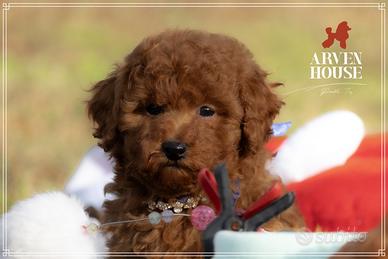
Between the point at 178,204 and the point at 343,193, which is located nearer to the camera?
the point at 178,204

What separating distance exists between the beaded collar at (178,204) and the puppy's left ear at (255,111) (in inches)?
12.0

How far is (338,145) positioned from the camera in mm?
4441

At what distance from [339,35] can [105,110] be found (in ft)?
3.57

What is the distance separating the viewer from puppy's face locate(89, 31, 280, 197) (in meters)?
3.18

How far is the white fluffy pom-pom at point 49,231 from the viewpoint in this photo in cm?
327

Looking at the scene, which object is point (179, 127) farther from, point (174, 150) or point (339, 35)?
point (339, 35)

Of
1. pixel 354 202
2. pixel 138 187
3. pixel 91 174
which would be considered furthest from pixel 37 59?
pixel 354 202

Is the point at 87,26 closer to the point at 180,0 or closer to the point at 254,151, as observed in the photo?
the point at 180,0

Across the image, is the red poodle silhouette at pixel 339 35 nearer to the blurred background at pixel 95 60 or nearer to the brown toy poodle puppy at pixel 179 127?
the blurred background at pixel 95 60

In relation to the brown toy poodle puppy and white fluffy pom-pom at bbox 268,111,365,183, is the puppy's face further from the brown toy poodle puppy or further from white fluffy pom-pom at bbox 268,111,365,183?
white fluffy pom-pom at bbox 268,111,365,183

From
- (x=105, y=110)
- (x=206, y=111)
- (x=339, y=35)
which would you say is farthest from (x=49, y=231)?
(x=339, y=35)

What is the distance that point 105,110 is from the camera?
367 cm

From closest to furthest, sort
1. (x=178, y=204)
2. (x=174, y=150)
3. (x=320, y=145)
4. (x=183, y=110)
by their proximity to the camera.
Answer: (x=174, y=150) → (x=183, y=110) → (x=178, y=204) → (x=320, y=145)

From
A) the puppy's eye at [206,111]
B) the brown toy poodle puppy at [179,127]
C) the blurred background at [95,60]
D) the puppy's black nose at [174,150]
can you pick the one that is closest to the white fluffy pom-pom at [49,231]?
the brown toy poodle puppy at [179,127]
